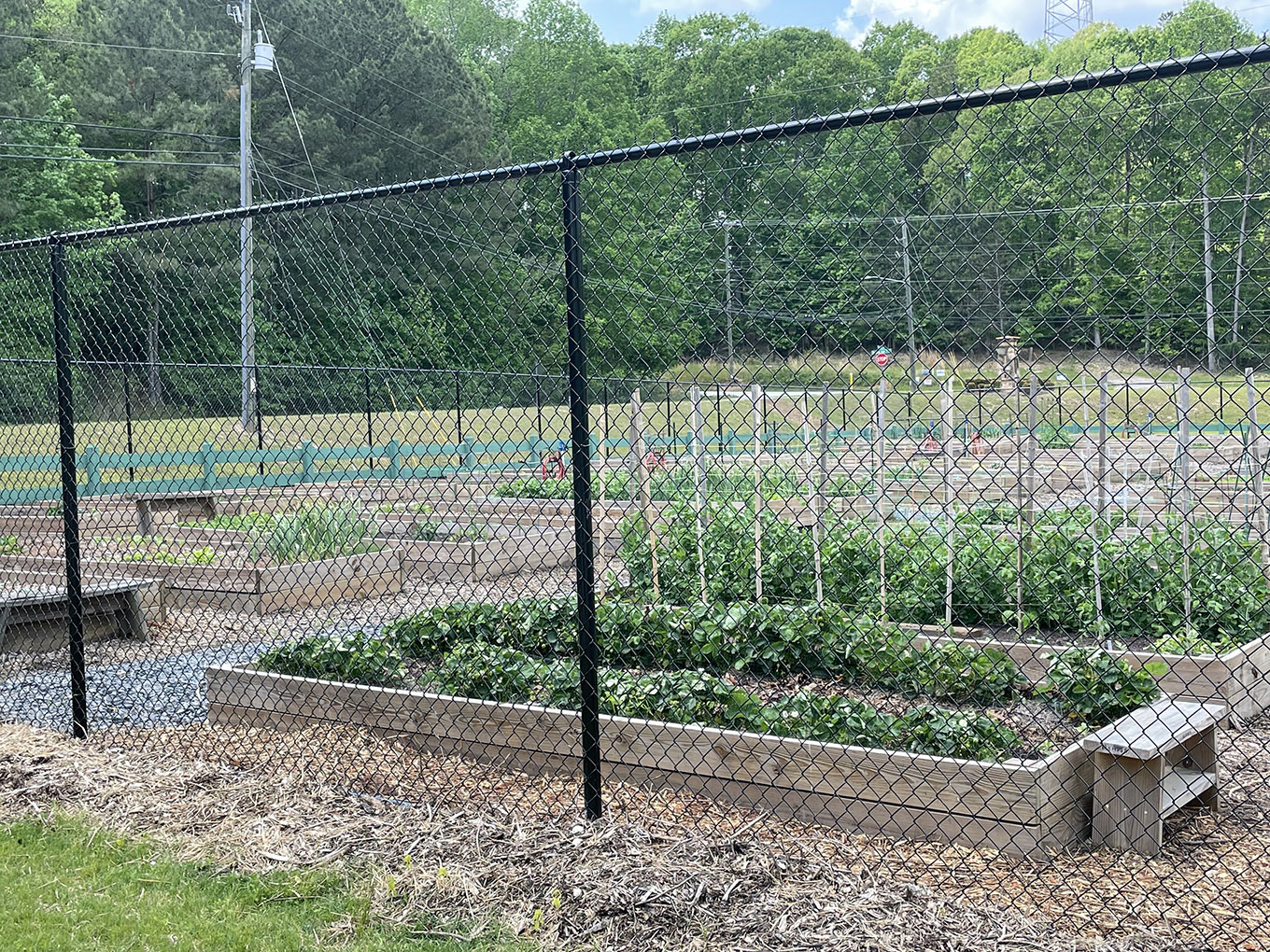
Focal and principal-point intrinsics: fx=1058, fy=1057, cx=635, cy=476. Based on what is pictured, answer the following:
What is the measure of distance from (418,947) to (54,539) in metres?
8.57

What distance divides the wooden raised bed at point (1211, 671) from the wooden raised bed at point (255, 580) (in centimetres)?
513

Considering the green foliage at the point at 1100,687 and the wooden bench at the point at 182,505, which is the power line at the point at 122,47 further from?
the green foliage at the point at 1100,687

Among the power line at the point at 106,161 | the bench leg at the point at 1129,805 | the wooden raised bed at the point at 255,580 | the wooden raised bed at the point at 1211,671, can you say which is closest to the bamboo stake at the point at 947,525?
the wooden raised bed at the point at 1211,671

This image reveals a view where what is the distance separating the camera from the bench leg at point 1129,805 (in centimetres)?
350

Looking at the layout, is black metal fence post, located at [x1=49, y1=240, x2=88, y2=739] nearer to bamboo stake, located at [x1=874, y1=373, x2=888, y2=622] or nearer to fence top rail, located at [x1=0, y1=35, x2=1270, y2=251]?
fence top rail, located at [x1=0, y1=35, x2=1270, y2=251]

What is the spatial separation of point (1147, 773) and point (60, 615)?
664cm

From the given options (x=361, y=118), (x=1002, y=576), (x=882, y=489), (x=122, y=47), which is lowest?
(x=1002, y=576)

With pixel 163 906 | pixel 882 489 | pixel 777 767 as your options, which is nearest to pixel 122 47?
pixel 882 489

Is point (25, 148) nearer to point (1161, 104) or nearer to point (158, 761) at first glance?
point (158, 761)

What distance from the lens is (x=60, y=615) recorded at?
7.13m

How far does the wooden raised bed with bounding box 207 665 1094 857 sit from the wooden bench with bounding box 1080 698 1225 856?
0.10 m

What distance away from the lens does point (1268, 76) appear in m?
2.95

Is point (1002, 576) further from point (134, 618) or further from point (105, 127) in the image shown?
point (105, 127)

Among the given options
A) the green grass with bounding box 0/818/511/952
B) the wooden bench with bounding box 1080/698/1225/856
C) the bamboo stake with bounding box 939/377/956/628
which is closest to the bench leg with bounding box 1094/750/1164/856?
the wooden bench with bounding box 1080/698/1225/856
